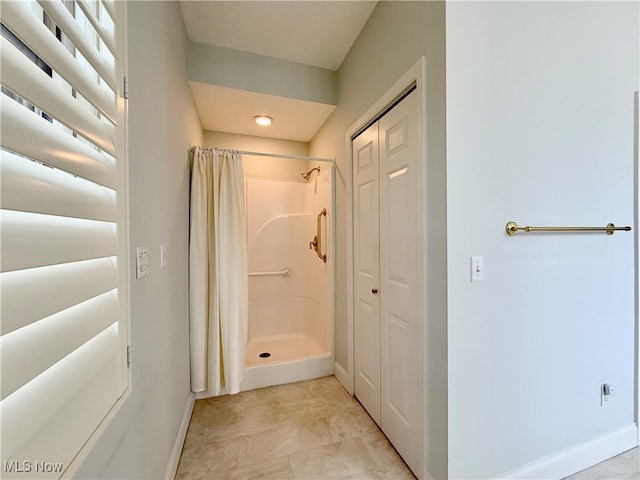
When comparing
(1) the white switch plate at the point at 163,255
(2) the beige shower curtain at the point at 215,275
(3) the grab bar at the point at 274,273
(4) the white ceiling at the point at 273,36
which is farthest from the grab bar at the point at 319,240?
(1) the white switch plate at the point at 163,255

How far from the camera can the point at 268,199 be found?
2965 mm

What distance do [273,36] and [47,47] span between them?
1.85 m

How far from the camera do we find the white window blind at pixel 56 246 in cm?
39

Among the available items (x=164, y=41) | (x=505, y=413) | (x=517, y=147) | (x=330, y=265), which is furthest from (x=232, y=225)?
(x=505, y=413)

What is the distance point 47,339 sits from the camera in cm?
45

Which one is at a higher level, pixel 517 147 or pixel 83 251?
pixel 517 147

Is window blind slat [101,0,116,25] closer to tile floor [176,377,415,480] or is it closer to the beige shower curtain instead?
the beige shower curtain

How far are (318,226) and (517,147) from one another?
1.73 meters

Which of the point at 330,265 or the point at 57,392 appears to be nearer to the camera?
the point at 57,392

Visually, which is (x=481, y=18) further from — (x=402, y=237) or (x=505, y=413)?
(x=505, y=413)

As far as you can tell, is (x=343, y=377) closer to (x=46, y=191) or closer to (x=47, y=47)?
(x=46, y=191)

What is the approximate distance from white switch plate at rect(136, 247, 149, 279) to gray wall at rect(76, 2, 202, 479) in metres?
0.03

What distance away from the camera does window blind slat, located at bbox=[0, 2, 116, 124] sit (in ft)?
1.31

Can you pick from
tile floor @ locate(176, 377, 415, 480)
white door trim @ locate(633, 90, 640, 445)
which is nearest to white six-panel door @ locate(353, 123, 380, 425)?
tile floor @ locate(176, 377, 415, 480)
